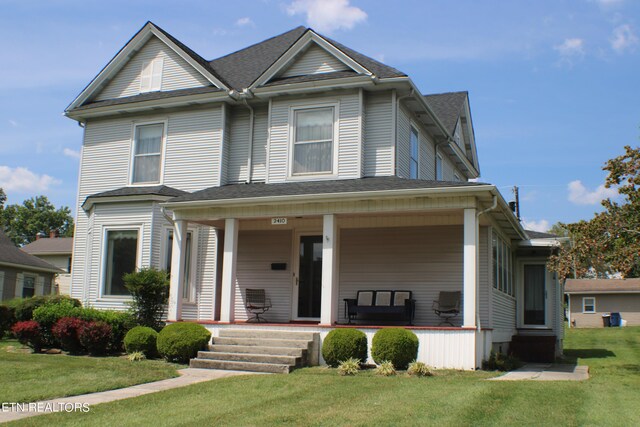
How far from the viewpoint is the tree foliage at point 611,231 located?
13.2 metres

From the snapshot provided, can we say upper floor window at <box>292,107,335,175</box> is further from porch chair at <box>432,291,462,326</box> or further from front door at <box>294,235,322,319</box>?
porch chair at <box>432,291,462,326</box>

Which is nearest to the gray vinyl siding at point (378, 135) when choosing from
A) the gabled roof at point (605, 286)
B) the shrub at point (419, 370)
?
the shrub at point (419, 370)

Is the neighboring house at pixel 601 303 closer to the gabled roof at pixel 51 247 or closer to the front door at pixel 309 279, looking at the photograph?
the front door at pixel 309 279

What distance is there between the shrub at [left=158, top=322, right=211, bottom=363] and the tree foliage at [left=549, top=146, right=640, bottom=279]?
767 cm

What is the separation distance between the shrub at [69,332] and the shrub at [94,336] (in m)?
0.20

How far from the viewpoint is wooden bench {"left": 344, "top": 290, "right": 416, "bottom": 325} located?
1519cm

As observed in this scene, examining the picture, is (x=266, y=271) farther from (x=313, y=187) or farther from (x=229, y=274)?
(x=313, y=187)

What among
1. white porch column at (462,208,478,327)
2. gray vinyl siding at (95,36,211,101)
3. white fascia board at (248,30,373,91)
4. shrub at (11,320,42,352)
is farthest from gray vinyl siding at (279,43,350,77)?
shrub at (11,320,42,352)

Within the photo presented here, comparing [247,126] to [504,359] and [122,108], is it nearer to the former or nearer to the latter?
[122,108]

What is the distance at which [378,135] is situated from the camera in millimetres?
16391

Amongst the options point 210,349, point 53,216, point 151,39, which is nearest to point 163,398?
point 210,349

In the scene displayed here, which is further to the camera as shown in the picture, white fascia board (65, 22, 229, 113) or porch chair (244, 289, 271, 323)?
white fascia board (65, 22, 229, 113)

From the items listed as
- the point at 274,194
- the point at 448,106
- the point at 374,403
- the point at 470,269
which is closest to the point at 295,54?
the point at 274,194

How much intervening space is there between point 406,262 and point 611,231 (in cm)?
488
